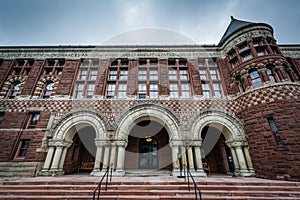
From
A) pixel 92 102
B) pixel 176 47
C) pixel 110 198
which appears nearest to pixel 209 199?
pixel 110 198

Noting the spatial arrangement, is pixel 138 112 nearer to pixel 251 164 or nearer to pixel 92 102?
pixel 92 102

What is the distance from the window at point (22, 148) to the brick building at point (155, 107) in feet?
0.16

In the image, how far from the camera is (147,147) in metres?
11.1

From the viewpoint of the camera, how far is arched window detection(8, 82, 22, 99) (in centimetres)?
1020

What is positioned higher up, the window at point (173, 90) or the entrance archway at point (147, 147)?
the window at point (173, 90)

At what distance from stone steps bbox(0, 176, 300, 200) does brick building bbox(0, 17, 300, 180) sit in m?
1.51

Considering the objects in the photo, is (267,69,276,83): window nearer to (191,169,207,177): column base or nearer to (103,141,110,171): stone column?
(191,169,207,177): column base

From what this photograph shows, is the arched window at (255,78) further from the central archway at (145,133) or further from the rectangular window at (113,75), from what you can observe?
Result: the rectangular window at (113,75)

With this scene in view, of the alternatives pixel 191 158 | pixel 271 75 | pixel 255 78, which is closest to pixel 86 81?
pixel 191 158

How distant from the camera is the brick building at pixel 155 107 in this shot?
7.70 meters

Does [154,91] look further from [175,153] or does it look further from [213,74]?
[213,74]

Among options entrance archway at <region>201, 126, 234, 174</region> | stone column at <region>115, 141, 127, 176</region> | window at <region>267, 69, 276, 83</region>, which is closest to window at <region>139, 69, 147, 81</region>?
stone column at <region>115, 141, 127, 176</region>

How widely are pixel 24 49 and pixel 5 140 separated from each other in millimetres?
7884

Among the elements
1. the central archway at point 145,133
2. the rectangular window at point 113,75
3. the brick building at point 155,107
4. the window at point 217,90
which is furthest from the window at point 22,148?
the window at point 217,90
